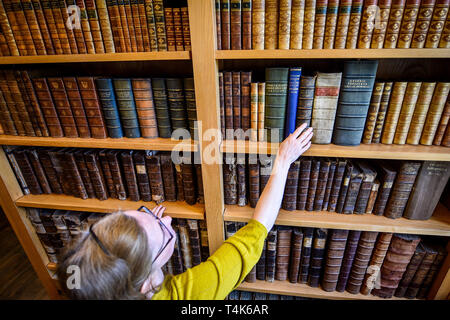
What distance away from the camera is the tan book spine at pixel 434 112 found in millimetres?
795

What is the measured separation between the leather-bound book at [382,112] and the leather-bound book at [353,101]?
58 mm

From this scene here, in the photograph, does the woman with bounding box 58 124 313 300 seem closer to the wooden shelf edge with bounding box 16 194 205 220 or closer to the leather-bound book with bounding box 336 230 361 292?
the wooden shelf edge with bounding box 16 194 205 220

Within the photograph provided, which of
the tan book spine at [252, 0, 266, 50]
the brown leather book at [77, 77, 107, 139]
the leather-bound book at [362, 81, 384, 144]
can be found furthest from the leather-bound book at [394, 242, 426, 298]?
the brown leather book at [77, 77, 107, 139]

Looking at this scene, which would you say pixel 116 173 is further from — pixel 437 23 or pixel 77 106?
pixel 437 23

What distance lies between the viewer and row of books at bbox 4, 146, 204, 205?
3.54 ft

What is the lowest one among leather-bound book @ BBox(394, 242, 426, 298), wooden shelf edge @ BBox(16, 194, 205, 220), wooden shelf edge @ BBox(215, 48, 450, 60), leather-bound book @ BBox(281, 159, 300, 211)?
leather-bound book @ BBox(394, 242, 426, 298)

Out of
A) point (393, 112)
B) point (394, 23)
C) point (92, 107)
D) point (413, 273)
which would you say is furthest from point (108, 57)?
point (413, 273)

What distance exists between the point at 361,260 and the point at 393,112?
27.2 inches

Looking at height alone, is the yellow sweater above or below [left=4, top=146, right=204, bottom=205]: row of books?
below

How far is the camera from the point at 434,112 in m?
0.83

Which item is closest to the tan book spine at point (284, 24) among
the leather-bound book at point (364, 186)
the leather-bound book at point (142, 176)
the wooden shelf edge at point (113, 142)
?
the wooden shelf edge at point (113, 142)

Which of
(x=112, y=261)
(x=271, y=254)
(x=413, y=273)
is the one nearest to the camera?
(x=112, y=261)

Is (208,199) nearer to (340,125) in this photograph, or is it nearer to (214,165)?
(214,165)

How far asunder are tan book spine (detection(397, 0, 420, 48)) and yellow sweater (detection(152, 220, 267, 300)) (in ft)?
2.53
